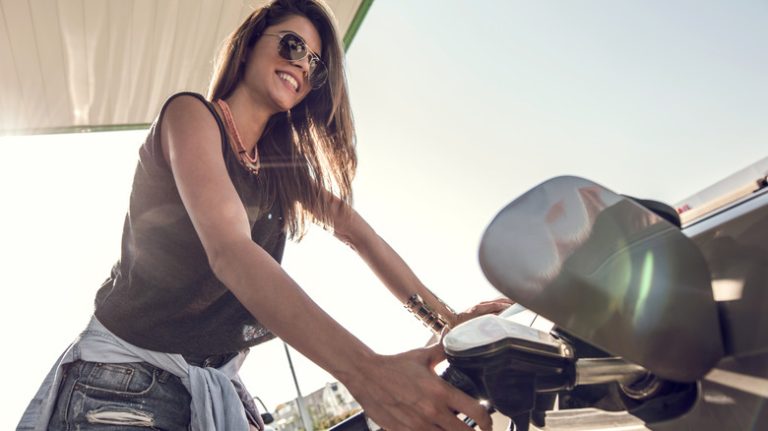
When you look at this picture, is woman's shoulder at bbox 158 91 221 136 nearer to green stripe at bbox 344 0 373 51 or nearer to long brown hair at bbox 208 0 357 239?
long brown hair at bbox 208 0 357 239

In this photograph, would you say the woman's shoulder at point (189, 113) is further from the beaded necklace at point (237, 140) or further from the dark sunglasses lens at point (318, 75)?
the dark sunglasses lens at point (318, 75)

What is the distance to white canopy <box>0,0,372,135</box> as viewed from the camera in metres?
3.97

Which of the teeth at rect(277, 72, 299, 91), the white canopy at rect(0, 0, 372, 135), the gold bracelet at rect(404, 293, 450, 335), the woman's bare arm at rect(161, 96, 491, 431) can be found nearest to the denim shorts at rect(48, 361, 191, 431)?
the woman's bare arm at rect(161, 96, 491, 431)

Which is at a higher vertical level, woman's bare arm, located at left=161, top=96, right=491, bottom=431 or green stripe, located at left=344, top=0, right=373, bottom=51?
green stripe, located at left=344, top=0, right=373, bottom=51

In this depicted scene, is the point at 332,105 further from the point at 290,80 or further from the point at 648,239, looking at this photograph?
the point at 648,239

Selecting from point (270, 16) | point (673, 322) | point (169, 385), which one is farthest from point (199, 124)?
point (673, 322)

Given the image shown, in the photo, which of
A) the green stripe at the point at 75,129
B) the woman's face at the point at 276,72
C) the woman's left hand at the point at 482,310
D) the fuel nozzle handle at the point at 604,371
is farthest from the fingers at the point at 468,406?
the green stripe at the point at 75,129

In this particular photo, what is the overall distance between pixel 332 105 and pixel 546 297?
1.75 m

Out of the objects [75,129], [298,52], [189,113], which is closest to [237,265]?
[189,113]

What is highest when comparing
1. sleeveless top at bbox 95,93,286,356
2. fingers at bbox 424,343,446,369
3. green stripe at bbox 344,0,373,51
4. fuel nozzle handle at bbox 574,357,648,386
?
green stripe at bbox 344,0,373,51

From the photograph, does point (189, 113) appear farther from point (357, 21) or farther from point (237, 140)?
point (357, 21)

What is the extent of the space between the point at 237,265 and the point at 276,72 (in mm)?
1050

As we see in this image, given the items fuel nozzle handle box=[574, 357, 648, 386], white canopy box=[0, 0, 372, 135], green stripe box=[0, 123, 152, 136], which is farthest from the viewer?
green stripe box=[0, 123, 152, 136]

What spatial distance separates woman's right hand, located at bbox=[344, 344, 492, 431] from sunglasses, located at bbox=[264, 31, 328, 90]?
1.38m
